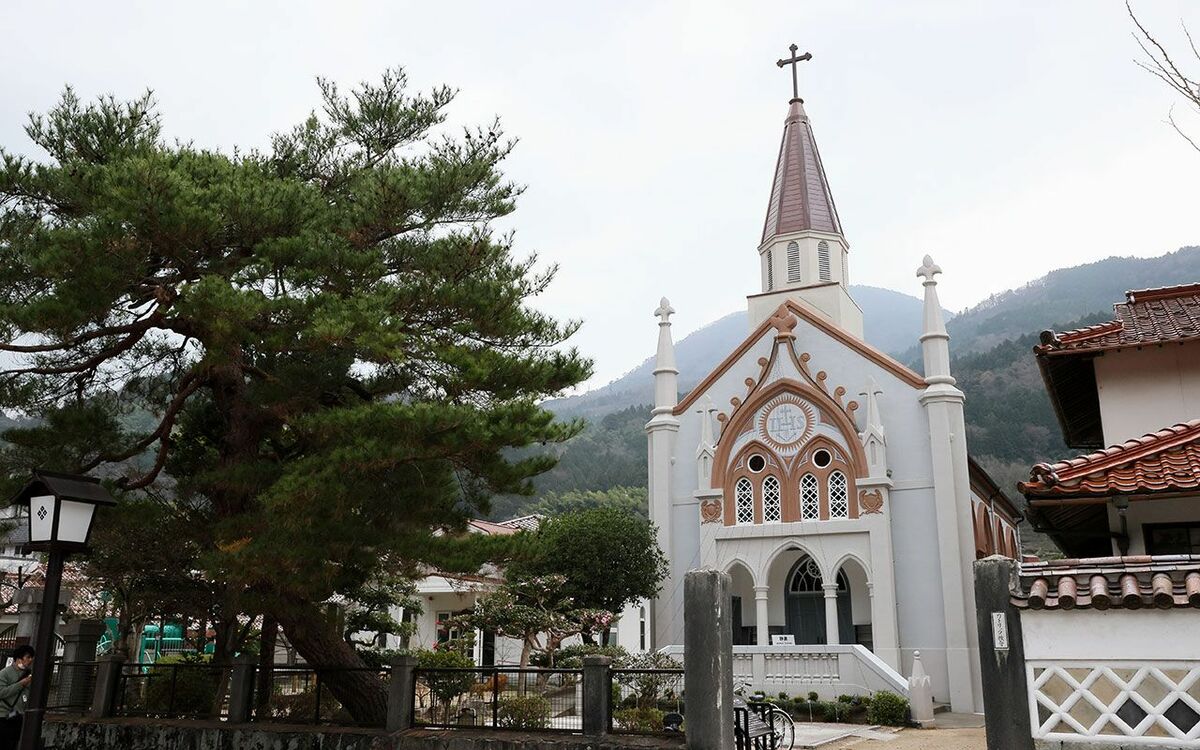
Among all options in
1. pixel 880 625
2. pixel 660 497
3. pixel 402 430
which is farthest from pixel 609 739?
pixel 660 497

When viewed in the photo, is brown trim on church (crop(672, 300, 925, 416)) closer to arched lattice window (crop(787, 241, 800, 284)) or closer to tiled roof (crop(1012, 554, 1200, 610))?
arched lattice window (crop(787, 241, 800, 284))

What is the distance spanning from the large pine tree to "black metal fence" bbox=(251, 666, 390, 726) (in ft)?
0.52

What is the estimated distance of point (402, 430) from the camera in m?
11.0

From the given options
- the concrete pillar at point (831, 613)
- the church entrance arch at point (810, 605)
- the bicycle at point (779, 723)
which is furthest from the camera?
the church entrance arch at point (810, 605)

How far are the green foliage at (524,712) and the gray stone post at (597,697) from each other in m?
0.73

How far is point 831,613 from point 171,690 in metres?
16.3

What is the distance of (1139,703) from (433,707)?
26.9 feet

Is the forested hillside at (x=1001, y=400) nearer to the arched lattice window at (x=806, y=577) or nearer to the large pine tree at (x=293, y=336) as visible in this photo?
the large pine tree at (x=293, y=336)

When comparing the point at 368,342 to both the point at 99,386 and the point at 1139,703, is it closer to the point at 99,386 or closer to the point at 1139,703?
the point at 99,386

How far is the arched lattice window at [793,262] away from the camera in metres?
29.8

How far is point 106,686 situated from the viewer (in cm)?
1384

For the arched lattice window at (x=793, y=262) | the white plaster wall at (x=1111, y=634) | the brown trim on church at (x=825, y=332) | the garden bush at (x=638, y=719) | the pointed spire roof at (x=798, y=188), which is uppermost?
the pointed spire roof at (x=798, y=188)

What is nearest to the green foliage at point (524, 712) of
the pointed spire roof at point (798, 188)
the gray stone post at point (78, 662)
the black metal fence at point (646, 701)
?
the black metal fence at point (646, 701)

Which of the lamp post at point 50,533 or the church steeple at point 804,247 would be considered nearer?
the lamp post at point 50,533
